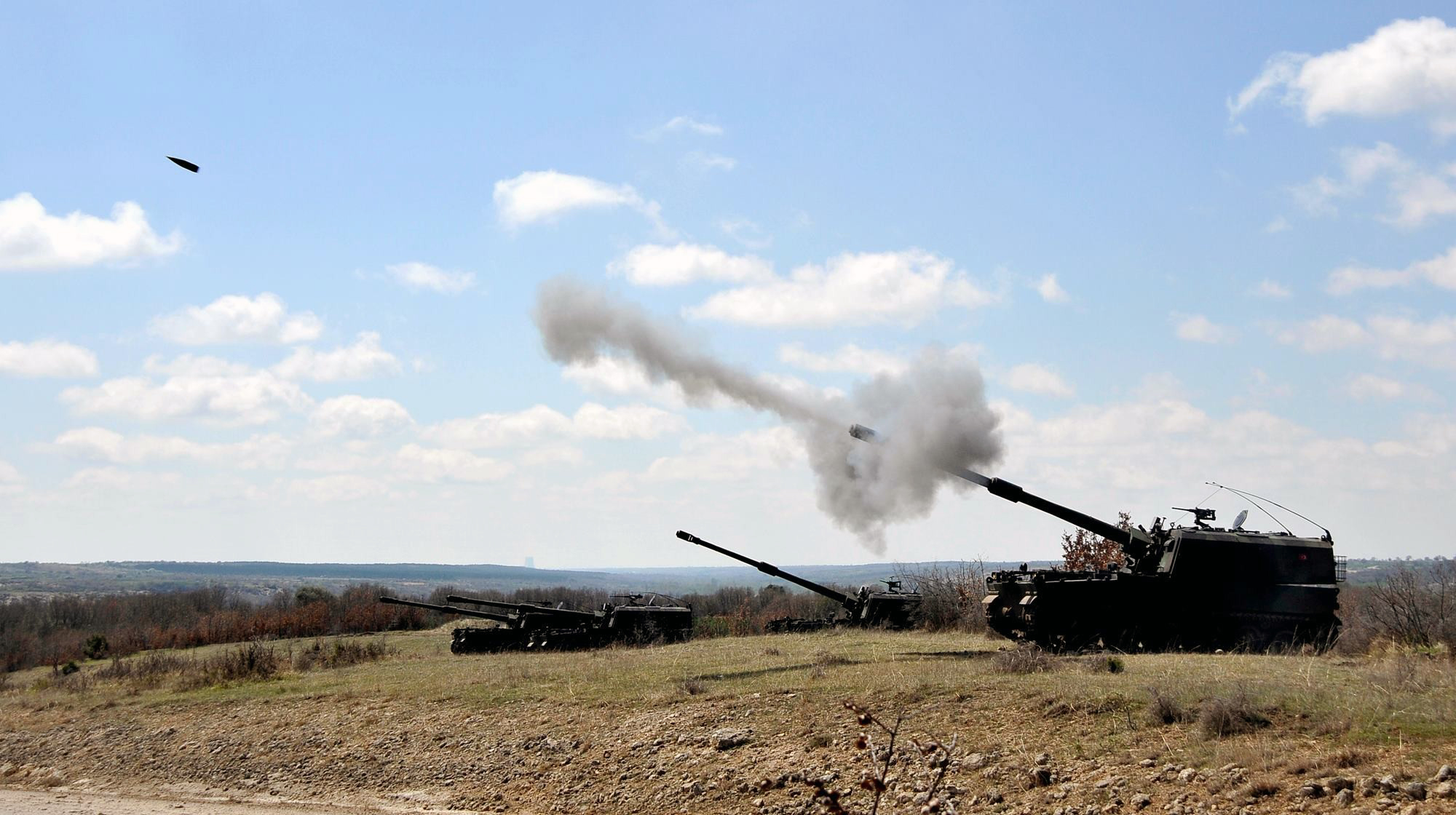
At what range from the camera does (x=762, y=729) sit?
1686 cm

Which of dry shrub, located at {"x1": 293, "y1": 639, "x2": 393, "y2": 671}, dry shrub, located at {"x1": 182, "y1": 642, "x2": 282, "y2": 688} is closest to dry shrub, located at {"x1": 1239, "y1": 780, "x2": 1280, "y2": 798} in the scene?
Result: dry shrub, located at {"x1": 182, "y1": 642, "x2": 282, "y2": 688}

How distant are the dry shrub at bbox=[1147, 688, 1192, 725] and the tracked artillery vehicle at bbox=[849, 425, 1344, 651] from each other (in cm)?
885

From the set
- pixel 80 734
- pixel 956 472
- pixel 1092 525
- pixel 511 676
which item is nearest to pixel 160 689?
pixel 80 734

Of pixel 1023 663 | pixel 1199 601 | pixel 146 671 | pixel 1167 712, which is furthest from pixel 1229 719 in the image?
pixel 146 671

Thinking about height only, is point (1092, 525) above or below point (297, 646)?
above

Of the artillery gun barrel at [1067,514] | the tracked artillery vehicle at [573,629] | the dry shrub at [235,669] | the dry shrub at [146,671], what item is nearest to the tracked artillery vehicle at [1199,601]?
the artillery gun barrel at [1067,514]

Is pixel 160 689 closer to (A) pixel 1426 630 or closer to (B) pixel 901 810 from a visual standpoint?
(B) pixel 901 810

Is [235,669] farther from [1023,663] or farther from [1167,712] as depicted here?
[1167,712]

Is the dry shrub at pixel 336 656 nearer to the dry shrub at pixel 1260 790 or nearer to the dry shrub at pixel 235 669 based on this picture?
the dry shrub at pixel 235 669

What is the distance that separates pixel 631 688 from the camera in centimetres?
2127

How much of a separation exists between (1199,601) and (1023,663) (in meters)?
6.20

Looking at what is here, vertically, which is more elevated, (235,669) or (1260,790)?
(1260,790)

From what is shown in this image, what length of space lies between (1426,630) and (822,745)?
11.5 meters

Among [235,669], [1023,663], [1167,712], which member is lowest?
[235,669]
